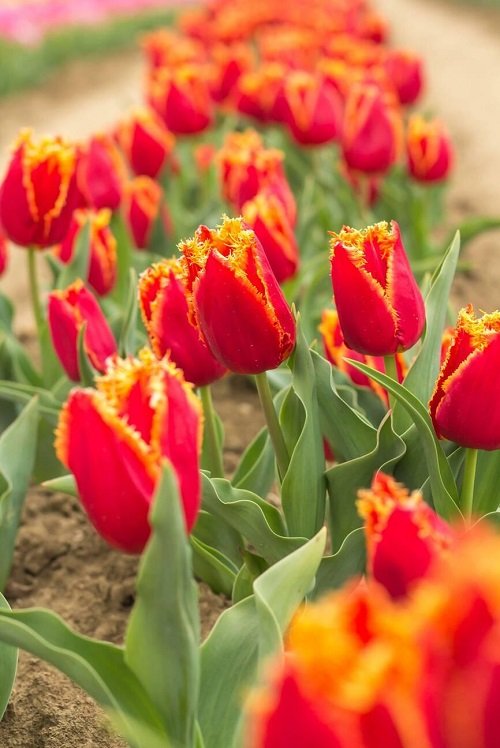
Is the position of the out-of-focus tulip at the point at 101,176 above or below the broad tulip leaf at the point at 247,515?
below

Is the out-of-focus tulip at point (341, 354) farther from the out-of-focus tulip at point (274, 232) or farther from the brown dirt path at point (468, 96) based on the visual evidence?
the brown dirt path at point (468, 96)

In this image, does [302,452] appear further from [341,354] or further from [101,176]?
[101,176]

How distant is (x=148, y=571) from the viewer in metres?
0.83

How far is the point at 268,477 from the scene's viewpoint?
158 centimetres

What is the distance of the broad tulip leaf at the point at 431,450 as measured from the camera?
3.64 ft

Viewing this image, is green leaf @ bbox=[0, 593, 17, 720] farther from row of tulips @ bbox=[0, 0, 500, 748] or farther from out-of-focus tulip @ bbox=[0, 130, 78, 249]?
out-of-focus tulip @ bbox=[0, 130, 78, 249]

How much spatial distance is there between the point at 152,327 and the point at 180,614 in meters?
0.41

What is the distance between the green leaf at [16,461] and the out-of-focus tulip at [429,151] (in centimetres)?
171

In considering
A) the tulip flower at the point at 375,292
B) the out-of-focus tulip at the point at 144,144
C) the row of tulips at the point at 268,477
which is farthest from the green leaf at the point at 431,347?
the out-of-focus tulip at the point at 144,144

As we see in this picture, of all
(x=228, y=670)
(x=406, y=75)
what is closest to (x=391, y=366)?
(x=228, y=670)

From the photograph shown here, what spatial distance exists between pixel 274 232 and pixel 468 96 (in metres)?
5.92

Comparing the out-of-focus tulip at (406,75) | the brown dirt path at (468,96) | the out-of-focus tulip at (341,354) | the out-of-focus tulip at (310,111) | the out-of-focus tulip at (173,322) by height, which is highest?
the out-of-focus tulip at (173,322)

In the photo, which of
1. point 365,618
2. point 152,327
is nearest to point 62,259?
point 152,327

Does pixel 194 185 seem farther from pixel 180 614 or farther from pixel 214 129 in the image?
pixel 180 614
